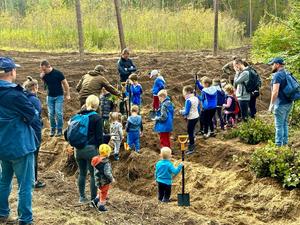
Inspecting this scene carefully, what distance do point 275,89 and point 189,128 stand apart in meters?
2.24

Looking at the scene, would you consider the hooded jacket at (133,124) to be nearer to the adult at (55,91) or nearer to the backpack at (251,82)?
the adult at (55,91)

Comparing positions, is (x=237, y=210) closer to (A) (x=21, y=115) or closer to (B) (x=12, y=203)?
(B) (x=12, y=203)

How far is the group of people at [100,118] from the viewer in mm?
6195

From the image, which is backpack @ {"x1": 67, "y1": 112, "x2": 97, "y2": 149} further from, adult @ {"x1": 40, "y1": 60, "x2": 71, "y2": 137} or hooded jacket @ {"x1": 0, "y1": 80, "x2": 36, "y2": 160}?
adult @ {"x1": 40, "y1": 60, "x2": 71, "y2": 137}

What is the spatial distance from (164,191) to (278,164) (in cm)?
202

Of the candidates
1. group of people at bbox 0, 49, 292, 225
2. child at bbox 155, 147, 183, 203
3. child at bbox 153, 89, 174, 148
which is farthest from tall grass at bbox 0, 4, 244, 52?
child at bbox 155, 147, 183, 203

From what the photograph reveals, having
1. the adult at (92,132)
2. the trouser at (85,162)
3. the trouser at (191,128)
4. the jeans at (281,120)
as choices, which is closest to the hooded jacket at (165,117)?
the trouser at (191,128)

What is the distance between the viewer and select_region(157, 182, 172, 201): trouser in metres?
8.97

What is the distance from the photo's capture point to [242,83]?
1271cm

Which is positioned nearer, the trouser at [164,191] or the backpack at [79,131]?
the backpack at [79,131]

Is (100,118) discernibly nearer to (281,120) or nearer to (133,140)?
(133,140)

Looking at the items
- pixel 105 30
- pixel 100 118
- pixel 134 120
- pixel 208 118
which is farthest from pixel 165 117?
pixel 105 30

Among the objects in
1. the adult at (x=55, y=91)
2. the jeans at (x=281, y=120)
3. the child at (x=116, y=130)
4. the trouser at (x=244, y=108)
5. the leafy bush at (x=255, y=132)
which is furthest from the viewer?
the trouser at (x=244, y=108)

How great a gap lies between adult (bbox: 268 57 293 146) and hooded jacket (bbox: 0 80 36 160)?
5652 mm
